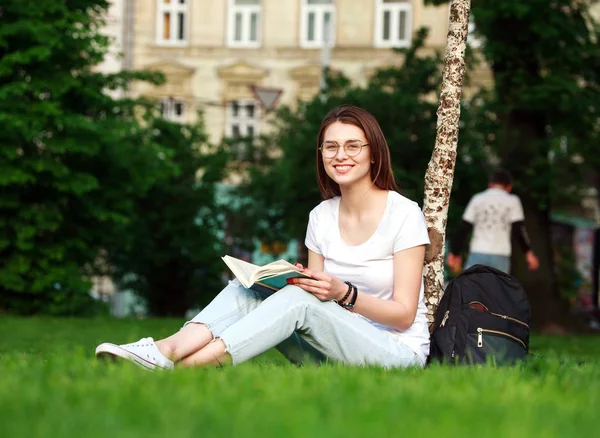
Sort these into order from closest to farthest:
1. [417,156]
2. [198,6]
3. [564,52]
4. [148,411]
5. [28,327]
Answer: [148,411]
[28,327]
[564,52]
[417,156]
[198,6]

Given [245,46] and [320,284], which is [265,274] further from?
[245,46]

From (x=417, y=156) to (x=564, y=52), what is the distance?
2.86m

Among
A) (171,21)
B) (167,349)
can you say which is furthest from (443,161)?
(171,21)

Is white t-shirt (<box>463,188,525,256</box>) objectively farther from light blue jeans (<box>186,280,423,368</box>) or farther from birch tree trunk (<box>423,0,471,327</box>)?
light blue jeans (<box>186,280,423,368</box>)

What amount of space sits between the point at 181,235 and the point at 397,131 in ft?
28.3

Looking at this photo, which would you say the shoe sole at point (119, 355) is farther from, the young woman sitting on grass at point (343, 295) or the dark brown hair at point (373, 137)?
the dark brown hair at point (373, 137)

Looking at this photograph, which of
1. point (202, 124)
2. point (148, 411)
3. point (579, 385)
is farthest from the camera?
point (202, 124)

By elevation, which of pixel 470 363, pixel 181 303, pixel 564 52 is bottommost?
pixel 181 303

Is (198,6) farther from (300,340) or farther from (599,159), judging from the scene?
(300,340)

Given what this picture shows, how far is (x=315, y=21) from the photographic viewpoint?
1432 inches

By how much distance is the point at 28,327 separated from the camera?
14984mm

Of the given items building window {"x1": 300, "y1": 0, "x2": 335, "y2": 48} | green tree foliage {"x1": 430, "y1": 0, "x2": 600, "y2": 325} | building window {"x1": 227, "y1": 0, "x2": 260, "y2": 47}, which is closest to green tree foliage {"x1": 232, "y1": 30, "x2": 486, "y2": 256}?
green tree foliage {"x1": 430, "y1": 0, "x2": 600, "y2": 325}

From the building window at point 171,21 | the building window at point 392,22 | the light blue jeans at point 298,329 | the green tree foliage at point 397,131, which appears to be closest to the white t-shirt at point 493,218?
the green tree foliage at point 397,131

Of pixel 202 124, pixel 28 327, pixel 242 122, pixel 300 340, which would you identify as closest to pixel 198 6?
pixel 242 122
